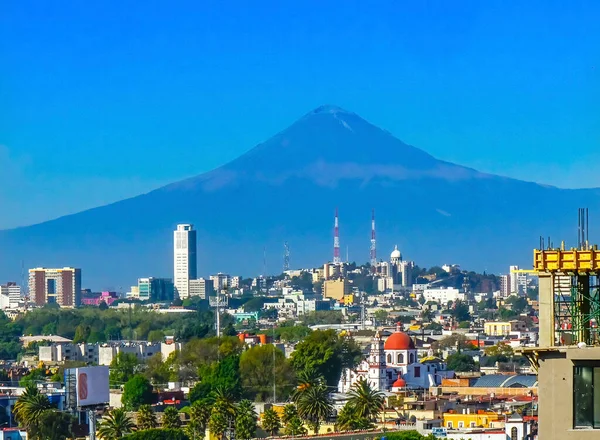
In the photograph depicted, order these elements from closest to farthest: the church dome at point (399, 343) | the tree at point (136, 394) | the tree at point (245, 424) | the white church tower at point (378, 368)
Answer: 1. the tree at point (245, 424)
2. the tree at point (136, 394)
3. the white church tower at point (378, 368)
4. the church dome at point (399, 343)

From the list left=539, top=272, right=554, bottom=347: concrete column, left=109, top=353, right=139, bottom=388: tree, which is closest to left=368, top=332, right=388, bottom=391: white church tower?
left=109, top=353, right=139, bottom=388: tree

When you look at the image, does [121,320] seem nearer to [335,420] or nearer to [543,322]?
[335,420]

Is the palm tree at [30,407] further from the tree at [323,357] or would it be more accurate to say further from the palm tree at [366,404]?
the tree at [323,357]

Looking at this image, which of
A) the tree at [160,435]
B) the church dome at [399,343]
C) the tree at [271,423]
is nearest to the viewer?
the tree at [160,435]

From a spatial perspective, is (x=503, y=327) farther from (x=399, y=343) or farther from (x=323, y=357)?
(x=399, y=343)

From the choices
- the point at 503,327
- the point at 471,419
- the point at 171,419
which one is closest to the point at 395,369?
the point at 171,419

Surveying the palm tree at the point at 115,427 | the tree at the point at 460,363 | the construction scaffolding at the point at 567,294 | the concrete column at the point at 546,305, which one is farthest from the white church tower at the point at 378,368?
the concrete column at the point at 546,305
